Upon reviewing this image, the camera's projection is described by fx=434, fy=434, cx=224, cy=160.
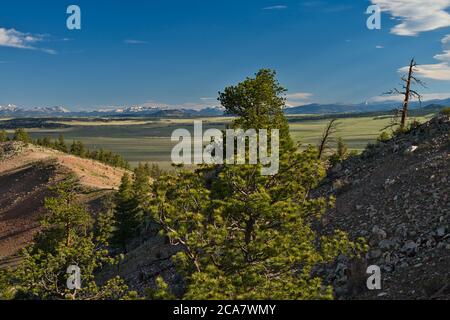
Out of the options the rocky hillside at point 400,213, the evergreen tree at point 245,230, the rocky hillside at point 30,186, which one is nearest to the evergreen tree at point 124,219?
the rocky hillside at point 30,186

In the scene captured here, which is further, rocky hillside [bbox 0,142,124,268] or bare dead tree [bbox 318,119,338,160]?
rocky hillside [bbox 0,142,124,268]

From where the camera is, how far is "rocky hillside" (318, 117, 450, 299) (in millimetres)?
19094

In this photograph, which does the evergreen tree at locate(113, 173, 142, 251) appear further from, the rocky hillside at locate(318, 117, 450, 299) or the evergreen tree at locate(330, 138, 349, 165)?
the rocky hillside at locate(318, 117, 450, 299)

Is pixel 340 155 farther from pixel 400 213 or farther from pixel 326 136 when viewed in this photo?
pixel 400 213

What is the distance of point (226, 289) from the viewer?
1344 cm

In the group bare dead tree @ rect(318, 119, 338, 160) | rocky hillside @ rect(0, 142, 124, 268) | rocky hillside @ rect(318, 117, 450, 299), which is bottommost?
rocky hillside @ rect(0, 142, 124, 268)

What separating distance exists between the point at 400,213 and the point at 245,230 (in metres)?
12.4

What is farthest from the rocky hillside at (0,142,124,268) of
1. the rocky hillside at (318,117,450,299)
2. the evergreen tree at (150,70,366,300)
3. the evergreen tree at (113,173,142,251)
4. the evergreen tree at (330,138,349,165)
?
the evergreen tree at (150,70,366,300)

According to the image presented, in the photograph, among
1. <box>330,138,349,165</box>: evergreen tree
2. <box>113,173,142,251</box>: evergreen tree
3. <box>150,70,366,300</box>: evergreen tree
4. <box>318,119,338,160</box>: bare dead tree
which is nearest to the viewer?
<box>150,70,366,300</box>: evergreen tree

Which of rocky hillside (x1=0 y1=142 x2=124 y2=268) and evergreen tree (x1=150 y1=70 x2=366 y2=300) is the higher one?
evergreen tree (x1=150 y1=70 x2=366 y2=300)

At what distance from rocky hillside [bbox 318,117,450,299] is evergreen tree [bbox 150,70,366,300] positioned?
4905 mm
